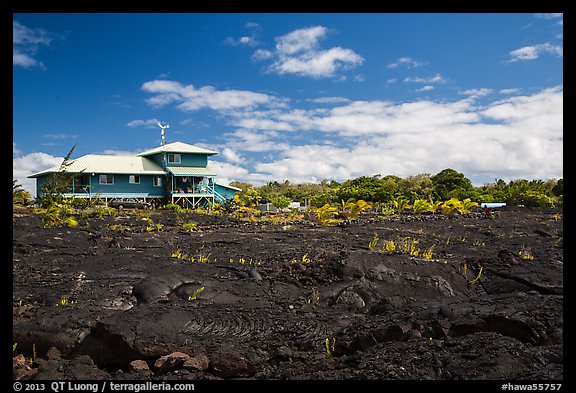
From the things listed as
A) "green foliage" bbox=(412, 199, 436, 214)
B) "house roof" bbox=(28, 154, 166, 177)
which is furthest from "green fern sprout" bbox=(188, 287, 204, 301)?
"house roof" bbox=(28, 154, 166, 177)

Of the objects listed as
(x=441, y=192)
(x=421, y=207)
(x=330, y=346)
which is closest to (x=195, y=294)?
(x=330, y=346)

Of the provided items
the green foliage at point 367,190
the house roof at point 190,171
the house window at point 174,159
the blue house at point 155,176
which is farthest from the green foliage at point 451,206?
the house window at point 174,159

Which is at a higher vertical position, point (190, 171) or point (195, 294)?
point (190, 171)

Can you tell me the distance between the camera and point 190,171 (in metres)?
34.0

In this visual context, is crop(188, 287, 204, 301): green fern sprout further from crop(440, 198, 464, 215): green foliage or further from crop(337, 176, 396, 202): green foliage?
crop(337, 176, 396, 202): green foliage

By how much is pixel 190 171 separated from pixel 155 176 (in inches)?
131

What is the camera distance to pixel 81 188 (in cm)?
3247

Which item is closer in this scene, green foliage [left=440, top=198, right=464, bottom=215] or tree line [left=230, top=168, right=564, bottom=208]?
green foliage [left=440, top=198, right=464, bottom=215]

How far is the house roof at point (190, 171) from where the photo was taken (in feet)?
109

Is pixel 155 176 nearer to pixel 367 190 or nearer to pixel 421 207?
pixel 367 190

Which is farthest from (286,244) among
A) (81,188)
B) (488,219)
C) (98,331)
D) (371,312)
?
(81,188)

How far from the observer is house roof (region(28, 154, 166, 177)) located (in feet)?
108

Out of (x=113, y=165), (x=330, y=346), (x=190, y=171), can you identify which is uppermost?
(x=113, y=165)

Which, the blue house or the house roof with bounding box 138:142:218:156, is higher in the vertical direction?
the house roof with bounding box 138:142:218:156
